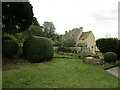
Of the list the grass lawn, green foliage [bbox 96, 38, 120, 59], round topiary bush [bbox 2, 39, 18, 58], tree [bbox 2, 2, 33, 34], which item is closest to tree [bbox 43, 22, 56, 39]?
green foliage [bbox 96, 38, 120, 59]

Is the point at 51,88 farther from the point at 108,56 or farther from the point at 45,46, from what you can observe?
the point at 108,56

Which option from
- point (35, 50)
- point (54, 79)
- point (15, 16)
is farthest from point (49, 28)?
point (54, 79)

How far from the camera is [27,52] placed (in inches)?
299

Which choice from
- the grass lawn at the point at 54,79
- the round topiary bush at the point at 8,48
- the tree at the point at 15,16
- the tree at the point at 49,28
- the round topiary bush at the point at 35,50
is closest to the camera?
the grass lawn at the point at 54,79

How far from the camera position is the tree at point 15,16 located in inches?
236

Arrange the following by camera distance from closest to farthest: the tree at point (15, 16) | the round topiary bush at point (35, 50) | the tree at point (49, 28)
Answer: the tree at point (15, 16) < the round topiary bush at point (35, 50) < the tree at point (49, 28)

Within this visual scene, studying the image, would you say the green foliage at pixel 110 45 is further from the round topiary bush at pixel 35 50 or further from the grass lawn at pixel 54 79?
the round topiary bush at pixel 35 50

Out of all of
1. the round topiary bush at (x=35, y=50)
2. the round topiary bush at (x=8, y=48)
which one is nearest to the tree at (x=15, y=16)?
the round topiary bush at (x=8, y=48)

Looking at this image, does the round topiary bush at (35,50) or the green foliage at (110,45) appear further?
the green foliage at (110,45)

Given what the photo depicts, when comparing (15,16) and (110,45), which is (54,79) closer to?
(15,16)

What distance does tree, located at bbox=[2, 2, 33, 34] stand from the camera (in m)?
5.98

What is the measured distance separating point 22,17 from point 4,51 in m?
3.55

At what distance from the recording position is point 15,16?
6.63 metres

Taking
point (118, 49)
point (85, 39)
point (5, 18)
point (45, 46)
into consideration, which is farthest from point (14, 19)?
point (85, 39)
